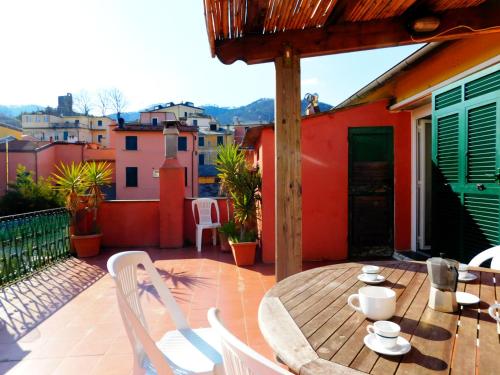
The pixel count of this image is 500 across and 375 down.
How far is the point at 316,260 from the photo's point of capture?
5.20m

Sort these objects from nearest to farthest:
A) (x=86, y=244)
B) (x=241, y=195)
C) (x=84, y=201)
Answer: (x=241, y=195) < (x=86, y=244) < (x=84, y=201)

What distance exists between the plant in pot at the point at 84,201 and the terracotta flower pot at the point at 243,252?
257 centimetres

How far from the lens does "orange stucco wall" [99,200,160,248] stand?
649cm

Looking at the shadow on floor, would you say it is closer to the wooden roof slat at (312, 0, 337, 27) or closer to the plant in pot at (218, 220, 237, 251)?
the plant in pot at (218, 220, 237, 251)

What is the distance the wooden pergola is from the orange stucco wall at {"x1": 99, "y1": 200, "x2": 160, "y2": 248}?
447cm

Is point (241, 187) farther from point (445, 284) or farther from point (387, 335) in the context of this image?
point (387, 335)

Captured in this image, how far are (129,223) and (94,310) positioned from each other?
321 cm

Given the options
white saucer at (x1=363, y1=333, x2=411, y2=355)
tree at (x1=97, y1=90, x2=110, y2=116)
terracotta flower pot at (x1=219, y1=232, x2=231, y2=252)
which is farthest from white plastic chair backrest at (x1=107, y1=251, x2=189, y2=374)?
tree at (x1=97, y1=90, x2=110, y2=116)

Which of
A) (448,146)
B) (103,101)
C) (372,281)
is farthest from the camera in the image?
(103,101)

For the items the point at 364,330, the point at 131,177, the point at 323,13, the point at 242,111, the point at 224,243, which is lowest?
the point at 224,243

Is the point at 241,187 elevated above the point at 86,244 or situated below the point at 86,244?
above

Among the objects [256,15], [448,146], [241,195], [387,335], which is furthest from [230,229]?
[387,335]

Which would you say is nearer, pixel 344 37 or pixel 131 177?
pixel 344 37

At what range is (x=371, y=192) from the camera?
5148 millimetres
